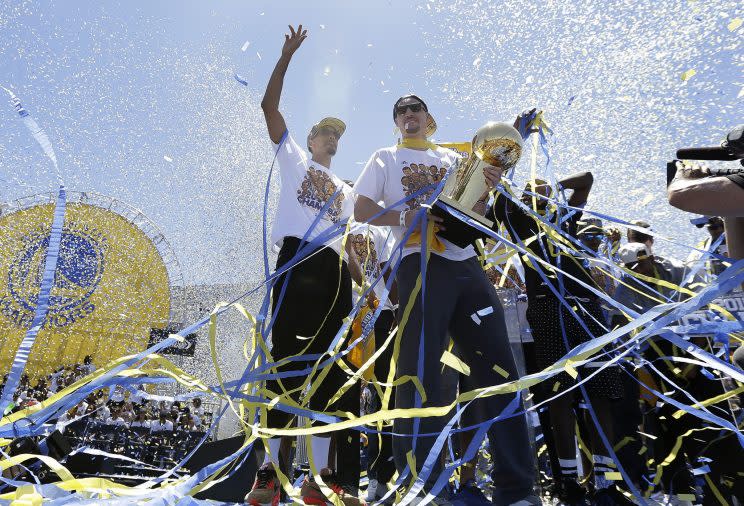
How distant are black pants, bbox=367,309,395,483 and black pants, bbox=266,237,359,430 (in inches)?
14.1

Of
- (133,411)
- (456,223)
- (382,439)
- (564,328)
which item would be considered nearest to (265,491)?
(382,439)

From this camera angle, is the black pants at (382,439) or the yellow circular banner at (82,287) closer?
the black pants at (382,439)

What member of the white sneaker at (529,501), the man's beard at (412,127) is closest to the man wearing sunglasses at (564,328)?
the man's beard at (412,127)

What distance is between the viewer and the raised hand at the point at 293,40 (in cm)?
266

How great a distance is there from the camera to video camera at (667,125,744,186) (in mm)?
1477

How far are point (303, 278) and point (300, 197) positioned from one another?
0.43 metres

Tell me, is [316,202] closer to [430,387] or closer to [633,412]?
[430,387]

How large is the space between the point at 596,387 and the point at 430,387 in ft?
3.56

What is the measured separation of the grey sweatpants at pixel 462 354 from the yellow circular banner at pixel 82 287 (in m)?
20.3

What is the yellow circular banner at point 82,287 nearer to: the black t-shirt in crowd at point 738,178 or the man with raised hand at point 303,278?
the man with raised hand at point 303,278

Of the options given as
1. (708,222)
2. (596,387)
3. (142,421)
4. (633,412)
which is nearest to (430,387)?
(596,387)

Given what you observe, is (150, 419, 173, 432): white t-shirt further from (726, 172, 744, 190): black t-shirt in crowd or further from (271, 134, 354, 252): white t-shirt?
(726, 172, 744, 190): black t-shirt in crowd

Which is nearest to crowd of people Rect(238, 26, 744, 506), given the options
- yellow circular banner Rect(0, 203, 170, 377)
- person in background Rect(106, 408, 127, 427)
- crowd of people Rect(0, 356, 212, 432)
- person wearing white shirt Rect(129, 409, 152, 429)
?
crowd of people Rect(0, 356, 212, 432)

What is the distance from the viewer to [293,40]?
269 cm
